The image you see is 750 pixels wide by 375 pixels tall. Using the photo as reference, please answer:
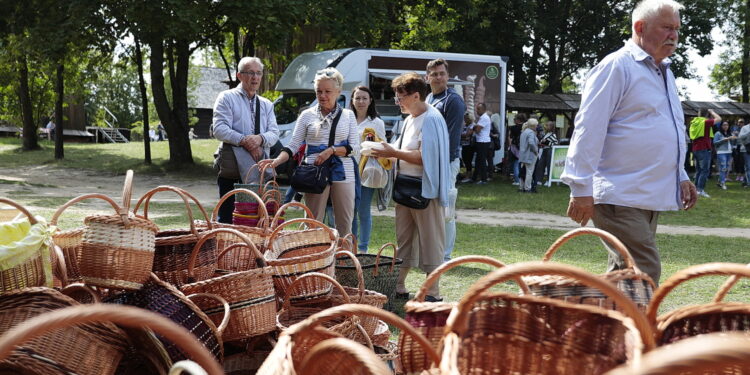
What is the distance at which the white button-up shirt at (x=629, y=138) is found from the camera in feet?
13.2

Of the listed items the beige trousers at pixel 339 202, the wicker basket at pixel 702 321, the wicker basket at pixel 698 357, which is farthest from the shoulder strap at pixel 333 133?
the wicker basket at pixel 698 357

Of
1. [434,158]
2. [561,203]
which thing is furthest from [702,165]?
[434,158]

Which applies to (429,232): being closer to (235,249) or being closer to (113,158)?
(235,249)

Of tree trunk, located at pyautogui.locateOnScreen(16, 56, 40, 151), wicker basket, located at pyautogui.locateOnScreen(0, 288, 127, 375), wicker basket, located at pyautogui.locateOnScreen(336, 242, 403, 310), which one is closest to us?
wicker basket, located at pyautogui.locateOnScreen(0, 288, 127, 375)

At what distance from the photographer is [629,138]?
4055 millimetres

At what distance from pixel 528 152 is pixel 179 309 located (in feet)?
45.9

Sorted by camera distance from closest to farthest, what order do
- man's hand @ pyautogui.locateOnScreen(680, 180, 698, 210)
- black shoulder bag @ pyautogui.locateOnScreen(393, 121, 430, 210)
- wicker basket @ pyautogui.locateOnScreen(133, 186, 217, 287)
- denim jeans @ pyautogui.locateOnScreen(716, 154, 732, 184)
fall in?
wicker basket @ pyautogui.locateOnScreen(133, 186, 217, 287) → man's hand @ pyautogui.locateOnScreen(680, 180, 698, 210) → black shoulder bag @ pyautogui.locateOnScreen(393, 121, 430, 210) → denim jeans @ pyautogui.locateOnScreen(716, 154, 732, 184)

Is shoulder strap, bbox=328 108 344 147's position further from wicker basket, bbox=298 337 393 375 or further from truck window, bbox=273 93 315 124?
truck window, bbox=273 93 315 124

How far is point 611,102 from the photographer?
405 cm

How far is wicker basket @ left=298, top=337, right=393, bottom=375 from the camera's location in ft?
5.53

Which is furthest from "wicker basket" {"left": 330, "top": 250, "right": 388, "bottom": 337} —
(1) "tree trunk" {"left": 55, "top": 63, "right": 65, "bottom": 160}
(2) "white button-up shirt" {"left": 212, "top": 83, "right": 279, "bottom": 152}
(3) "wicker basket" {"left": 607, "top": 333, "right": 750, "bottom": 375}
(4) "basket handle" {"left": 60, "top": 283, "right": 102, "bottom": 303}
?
(1) "tree trunk" {"left": 55, "top": 63, "right": 65, "bottom": 160}

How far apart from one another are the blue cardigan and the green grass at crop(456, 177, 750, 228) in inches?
309

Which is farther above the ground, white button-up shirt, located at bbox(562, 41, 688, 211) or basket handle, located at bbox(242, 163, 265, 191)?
white button-up shirt, located at bbox(562, 41, 688, 211)

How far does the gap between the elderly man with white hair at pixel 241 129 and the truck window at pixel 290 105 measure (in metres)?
10.2
